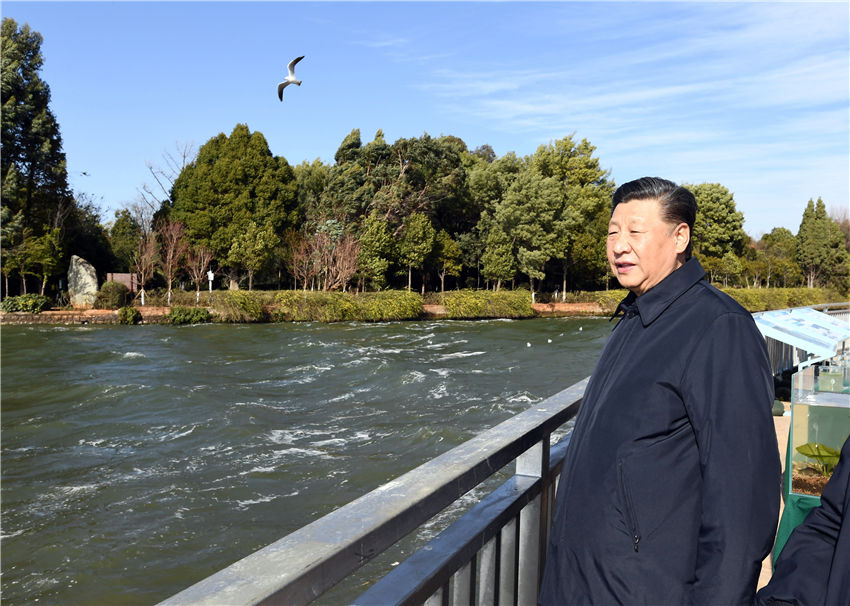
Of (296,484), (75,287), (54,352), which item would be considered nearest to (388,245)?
(75,287)

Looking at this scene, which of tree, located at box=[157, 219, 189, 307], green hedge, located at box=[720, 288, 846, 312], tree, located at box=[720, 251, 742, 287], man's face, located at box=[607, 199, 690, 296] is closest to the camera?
man's face, located at box=[607, 199, 690, 296]

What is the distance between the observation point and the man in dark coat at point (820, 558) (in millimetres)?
1043

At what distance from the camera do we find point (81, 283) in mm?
31672

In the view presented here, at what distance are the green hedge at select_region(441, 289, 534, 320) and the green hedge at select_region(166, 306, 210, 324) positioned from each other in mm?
12261

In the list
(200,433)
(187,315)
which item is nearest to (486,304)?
(187,315)

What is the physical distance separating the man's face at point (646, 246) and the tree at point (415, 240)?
36.6 meters

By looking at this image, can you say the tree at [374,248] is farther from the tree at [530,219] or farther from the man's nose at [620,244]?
the man's nose at [620,244]

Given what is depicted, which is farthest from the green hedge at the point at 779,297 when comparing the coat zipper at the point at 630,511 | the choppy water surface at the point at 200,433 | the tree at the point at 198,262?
the coat zipper at the point at 630,511

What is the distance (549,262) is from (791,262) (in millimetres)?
23102

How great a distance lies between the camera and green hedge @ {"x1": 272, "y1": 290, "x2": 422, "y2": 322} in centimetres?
3275

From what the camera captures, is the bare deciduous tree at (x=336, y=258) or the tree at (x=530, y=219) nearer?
the bare deciduous tree at (x=336, y=258)

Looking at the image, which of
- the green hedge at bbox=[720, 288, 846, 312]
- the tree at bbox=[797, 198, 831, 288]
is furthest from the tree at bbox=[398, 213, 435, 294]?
→ the tree at bbox=[797, 198, 831, 288]

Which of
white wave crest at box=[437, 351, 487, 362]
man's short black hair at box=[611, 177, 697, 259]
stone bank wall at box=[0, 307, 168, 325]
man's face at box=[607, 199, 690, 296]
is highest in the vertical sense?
man's short black hair at box=[611, 177, 697, 259]

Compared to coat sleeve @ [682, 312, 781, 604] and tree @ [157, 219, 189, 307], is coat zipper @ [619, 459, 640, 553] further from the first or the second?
tree @ [157, 219, 189, 307]
